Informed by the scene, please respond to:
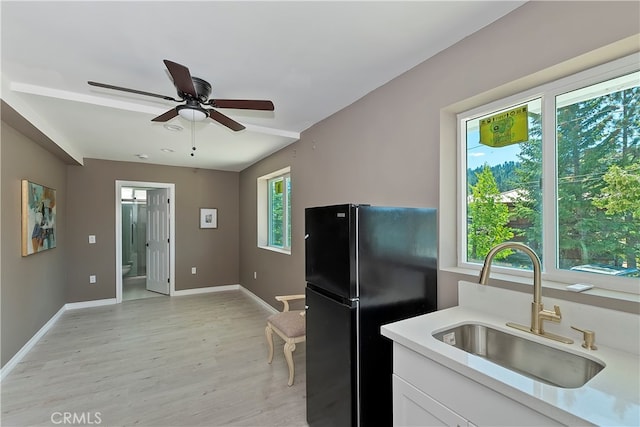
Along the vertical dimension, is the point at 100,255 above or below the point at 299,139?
below

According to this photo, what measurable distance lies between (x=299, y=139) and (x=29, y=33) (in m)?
2.42

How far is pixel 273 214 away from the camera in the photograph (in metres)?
4.98

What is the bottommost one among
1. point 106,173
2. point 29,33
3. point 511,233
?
point 511,233

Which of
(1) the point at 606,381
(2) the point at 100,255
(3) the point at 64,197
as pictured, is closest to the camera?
(1) the point at 606,381

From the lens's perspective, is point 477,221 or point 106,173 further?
point 106,173

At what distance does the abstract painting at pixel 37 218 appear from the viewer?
3.02 metres

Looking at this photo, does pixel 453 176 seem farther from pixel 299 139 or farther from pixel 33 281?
pixel 33 281

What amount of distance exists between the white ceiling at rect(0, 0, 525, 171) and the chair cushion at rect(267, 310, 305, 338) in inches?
78.1

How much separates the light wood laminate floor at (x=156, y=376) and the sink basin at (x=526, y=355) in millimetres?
1286

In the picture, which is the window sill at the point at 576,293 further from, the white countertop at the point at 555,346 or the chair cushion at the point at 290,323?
the chair cushion at the point at 290,323

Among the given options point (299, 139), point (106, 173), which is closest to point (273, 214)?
point (299, 139)

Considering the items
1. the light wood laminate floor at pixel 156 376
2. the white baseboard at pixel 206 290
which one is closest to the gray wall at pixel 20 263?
the light wood laminate floor at pixel 156 376

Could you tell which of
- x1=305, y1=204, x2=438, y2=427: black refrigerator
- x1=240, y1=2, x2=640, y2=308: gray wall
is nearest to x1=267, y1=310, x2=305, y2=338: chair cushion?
x1=305, y1=204, x2=438, y2=427: black refrigerator

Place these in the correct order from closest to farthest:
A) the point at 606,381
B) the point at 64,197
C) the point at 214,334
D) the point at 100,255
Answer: the point at 606,381, the point at 214,334, the point at 64,197, the point at 100,255
